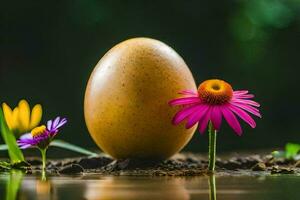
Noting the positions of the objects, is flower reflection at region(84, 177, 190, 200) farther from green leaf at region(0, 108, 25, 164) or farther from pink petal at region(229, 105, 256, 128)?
green leaf at region(0, 108, 25, 164)

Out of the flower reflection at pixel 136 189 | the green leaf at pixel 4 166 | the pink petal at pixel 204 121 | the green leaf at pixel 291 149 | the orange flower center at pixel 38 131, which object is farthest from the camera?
the green leaf at pixel 291 149

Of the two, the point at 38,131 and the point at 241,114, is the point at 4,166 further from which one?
the point at 241,114

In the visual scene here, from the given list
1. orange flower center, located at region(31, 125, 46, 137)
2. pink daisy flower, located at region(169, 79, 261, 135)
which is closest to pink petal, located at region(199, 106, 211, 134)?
pink daisy flower, located at region(169, 79, 261, 135)

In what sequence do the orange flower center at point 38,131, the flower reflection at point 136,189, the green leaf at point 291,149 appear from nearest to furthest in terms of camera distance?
the flower reflection at point 136,189 < the orange flower center at point 38,131 < the green leaf at point 291,149

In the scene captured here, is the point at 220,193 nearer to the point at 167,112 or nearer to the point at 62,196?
the point at 62,196

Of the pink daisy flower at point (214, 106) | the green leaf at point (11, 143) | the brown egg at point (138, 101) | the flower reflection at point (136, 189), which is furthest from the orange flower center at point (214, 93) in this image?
the green leaf at point (11, 143)

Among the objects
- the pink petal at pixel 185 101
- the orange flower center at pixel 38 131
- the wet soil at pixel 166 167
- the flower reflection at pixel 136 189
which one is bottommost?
the flower reflection at pixel 136 189

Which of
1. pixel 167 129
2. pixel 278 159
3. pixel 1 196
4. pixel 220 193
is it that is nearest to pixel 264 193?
pixel 220 193

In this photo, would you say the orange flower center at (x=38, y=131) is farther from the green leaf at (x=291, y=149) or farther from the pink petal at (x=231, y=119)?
the green leaf at (x=291, y=149)
